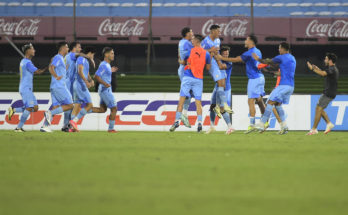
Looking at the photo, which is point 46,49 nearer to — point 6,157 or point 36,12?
point 36,12

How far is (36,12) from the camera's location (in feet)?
126

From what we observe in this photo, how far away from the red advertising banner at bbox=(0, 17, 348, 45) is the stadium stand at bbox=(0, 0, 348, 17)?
2.41 ft

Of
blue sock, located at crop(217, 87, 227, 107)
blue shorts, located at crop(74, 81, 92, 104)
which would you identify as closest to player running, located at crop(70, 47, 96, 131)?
blue shorts, located at crop(74, 81, 92, 104)

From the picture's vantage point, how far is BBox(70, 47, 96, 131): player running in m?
13.9

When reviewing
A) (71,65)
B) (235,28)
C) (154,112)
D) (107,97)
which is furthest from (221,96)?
(235,28)

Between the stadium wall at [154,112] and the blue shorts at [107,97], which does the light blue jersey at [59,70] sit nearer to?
the blue shorts at [107,97]

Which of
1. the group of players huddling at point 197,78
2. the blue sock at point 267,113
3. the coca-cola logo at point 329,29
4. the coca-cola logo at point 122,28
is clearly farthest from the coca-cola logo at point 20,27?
the blue sock at point 267,113

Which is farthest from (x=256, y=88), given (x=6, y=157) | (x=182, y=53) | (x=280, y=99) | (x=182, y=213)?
(x=182, y=213)

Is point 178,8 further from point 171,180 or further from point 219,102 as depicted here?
→ point 171,180

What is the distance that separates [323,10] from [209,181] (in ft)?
109

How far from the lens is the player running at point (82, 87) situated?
13.9m

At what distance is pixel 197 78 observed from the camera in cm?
1338

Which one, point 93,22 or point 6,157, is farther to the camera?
point 93,22

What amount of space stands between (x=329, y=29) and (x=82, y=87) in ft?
79.0
